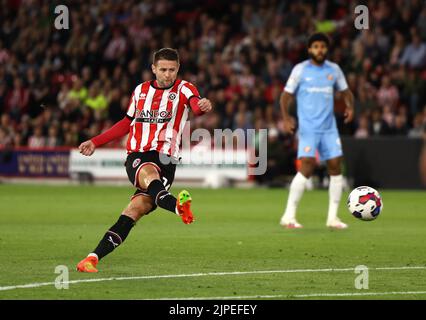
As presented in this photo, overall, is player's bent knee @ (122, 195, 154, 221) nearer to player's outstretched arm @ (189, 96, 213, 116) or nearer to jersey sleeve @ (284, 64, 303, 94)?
player's outstretched arm @ (189, 96, 213, 116)

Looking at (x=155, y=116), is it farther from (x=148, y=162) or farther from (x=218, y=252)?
(x=218, y=252)

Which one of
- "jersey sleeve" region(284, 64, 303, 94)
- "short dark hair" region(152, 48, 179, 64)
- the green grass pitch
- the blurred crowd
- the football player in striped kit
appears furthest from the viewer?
the blurred crowd

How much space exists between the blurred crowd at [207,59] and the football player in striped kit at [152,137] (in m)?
13.4


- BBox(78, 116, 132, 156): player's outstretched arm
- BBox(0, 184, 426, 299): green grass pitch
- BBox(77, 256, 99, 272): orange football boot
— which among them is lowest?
BBox(0, 184, 426, 299): green grass pitch

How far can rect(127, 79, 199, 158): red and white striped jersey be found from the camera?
905 centimetres

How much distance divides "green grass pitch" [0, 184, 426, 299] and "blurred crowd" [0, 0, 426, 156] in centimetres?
559

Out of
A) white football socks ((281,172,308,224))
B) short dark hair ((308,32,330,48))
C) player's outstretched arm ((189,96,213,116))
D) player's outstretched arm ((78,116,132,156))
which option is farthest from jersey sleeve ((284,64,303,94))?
player's outstretched arm ((189,96,213,116))

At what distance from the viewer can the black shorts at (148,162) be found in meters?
8.91

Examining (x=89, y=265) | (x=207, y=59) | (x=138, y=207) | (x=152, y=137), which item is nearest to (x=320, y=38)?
(x=152, y=137)

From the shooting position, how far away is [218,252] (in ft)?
33.8

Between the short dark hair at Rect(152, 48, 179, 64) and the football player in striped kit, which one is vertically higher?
the short dark hair at Rect(152, 48, 179, 64)

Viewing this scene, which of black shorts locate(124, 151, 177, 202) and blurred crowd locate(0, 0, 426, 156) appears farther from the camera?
blurred crowd locate(0, 0, 426, 156)

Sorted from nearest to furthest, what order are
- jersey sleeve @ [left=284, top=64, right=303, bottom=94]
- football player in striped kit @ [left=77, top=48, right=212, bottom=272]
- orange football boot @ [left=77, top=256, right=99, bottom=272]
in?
orange football boot @ [left=77, top=256, right=99, bottom=272] → football player in striped kit @ [left=77, top=48, right=212, bottom=272] → jersey sleeve @ [left=284, top=64, right=303, bottom=94]
